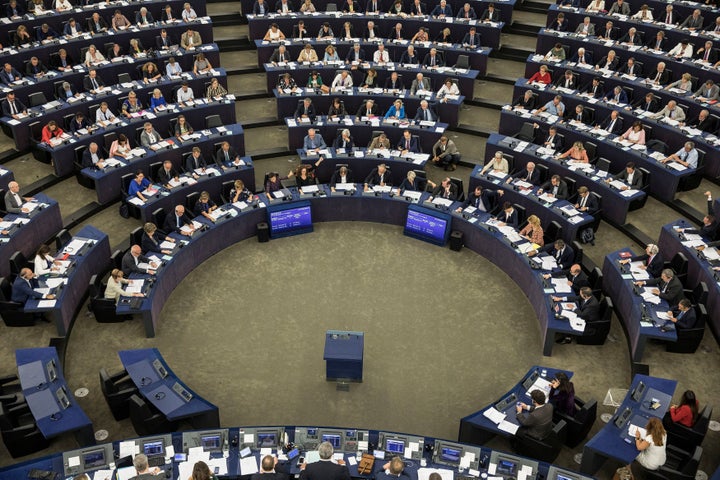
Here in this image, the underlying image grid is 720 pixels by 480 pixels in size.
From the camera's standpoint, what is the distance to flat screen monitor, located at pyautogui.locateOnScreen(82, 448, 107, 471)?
11156 millimetres

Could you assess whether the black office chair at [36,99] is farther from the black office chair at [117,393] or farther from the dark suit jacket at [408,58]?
the dark suit jacket at [408,58]

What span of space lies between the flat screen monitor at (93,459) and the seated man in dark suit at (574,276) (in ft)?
31.3

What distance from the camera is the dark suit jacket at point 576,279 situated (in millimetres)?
15492

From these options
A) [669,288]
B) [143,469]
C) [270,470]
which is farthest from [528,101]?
[143,469]

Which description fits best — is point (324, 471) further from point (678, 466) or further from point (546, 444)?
point (678, 466)

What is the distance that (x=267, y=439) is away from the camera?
38.7 ft

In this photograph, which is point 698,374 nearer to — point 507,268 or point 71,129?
point 507,268

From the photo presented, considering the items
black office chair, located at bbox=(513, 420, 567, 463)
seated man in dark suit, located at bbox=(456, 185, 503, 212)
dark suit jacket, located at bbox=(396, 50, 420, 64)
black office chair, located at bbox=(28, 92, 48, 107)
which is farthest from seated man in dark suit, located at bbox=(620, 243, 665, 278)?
black office chair, located at bbox=(28, 92, 48, 107)

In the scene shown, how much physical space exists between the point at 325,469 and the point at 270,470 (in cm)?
80

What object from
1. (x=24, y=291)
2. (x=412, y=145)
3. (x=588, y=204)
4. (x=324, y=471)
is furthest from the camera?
(x=412, y=145)

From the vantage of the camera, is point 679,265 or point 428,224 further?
point 428,224

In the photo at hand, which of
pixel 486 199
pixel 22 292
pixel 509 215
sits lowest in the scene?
pixel 22 292

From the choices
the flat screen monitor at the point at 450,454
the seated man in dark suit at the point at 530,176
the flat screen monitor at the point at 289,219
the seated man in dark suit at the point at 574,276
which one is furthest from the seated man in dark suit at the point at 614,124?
the flat screen monitor at the point at 450,454

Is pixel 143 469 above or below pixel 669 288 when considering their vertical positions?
below
